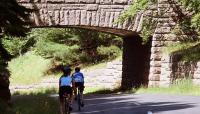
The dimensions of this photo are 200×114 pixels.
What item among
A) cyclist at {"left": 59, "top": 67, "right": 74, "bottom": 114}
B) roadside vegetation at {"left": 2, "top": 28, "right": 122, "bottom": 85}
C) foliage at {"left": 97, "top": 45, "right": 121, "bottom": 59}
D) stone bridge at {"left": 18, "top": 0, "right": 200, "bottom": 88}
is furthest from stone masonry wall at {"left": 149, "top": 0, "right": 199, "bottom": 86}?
cyclist at {"left": 59, "top": 67, "right": 74, "bottom": 114}

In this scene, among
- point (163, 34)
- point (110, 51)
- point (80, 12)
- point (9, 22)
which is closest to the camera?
point (9, 22)

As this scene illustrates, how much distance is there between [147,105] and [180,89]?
605 centimetres

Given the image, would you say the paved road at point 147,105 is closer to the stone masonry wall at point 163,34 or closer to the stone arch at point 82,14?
the stone masonry wall at point 163,34

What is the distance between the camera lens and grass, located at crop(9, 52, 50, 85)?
42656 millimetres

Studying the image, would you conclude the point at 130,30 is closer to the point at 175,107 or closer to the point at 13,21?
the point at 175,107

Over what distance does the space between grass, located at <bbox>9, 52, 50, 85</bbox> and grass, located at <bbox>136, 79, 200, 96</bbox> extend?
16.5 m

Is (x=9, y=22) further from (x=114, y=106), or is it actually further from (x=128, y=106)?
(x=114, y=106)

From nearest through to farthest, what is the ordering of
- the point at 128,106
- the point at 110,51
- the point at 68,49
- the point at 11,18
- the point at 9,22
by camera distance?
1. the point at 11,18
2. the point at 9,22
3. the point at 128,106
4. the point at 110,51
5. the point at 68,49

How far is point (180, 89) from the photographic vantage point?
83.7 ft

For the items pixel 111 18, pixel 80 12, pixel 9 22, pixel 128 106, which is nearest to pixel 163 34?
pixel 111 18

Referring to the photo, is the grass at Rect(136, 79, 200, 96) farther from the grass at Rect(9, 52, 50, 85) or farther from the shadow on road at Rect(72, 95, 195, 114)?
the grass at Rect(9, 52, 50, 85)

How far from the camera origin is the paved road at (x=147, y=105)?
58.5ft

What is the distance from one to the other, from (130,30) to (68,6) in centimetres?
300

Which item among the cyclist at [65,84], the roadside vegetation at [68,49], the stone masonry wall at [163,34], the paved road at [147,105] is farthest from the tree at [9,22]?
the roadside vegetation at [68,49]
